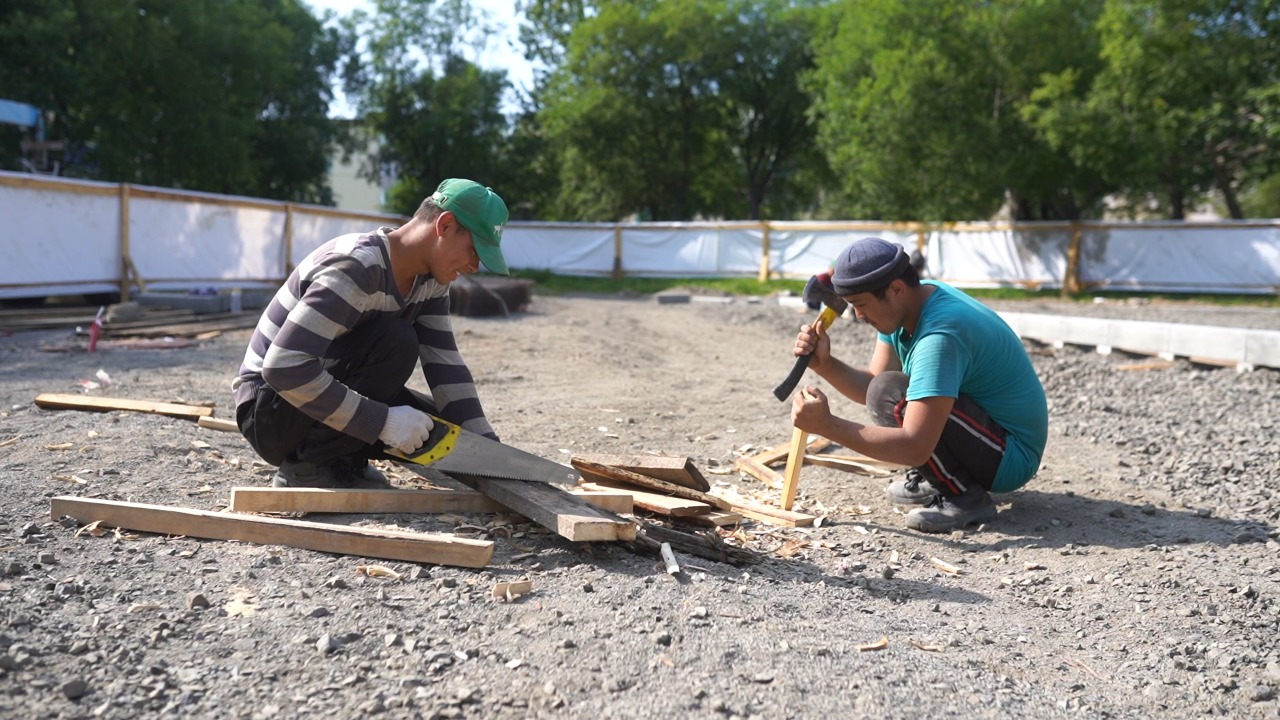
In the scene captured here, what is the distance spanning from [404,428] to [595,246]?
25758 mm

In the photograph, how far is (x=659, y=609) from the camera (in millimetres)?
3283

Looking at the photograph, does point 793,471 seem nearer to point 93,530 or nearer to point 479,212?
point 479,212

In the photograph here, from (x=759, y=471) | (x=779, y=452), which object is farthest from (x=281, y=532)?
(x=779, y=452)

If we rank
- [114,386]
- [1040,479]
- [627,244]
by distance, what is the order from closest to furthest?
[1040,479] < [114,386] < [627,244]

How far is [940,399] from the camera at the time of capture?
421 centimetres

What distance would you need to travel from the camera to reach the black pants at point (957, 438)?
461 centimetres

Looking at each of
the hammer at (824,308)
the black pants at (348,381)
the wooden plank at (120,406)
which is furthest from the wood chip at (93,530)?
the hammer at (824,308)

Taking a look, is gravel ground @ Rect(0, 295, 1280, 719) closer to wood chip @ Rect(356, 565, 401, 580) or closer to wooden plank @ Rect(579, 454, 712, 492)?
wood chip @ Rect(356, 565, 401, 580)

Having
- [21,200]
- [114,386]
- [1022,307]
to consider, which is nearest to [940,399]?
[114,386]

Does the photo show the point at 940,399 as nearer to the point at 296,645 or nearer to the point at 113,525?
the point at 296,645

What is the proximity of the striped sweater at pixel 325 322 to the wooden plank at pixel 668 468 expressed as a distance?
45.9 inches

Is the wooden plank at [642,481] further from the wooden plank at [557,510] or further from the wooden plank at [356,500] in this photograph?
the wooden plank at [356,500]

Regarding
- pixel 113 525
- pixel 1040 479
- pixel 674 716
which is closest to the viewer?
pixel 674 716

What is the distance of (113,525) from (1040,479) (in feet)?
15.3
